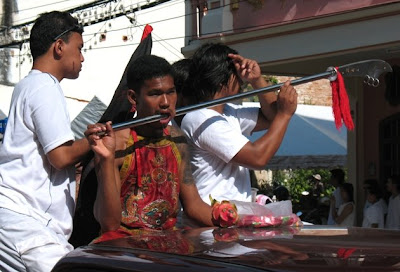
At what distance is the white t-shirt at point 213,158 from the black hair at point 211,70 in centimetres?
16

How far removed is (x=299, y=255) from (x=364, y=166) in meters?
12.1

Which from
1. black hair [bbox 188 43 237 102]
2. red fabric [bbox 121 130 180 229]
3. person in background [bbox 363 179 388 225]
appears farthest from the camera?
person in background [bbox 363 179 388 225]

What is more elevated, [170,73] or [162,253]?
[170,73]

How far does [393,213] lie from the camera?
436 inches

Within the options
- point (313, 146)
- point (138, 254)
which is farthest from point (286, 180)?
point (138, 254)

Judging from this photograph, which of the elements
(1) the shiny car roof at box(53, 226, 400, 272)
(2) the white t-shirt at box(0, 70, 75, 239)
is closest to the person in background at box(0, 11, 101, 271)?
(2) the white t-shirt at box(0, 70, 75, 239)

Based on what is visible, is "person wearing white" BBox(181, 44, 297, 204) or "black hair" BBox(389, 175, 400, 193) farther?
"black hair" BBox(389, 175, 400, 193)

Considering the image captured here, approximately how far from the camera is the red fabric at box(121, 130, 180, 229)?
12.0ft

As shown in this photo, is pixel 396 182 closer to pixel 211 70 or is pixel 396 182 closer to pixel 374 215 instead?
pixel 374 215

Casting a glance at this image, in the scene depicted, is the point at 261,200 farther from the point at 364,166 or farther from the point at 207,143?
the point at 364,166

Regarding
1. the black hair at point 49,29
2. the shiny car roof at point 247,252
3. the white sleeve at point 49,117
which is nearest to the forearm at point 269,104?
the black hair at point 49,29

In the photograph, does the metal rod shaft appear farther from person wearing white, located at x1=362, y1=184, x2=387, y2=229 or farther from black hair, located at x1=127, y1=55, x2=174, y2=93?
person wearing white, located at x1=362, y1=184, x2=387, y2=229

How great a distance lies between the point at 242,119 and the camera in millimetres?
4551

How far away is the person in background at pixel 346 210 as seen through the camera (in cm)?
1221
